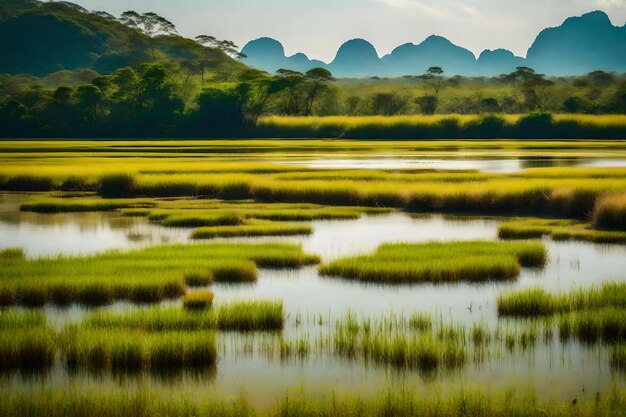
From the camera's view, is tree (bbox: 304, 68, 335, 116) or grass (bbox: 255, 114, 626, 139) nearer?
grass (bbox: 255, 114, 626, 139)

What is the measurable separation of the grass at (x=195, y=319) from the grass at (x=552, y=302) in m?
3.71

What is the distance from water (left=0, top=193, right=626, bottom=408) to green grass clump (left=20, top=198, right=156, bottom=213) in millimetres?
4487

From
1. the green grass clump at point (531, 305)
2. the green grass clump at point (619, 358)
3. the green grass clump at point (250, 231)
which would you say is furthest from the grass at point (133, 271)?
the green grass clump at point (619, 358)

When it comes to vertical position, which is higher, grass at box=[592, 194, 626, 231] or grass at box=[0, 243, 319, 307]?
grass at box=[592, 194, 626, 231]

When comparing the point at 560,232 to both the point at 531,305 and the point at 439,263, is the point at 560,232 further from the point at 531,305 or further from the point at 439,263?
the point at 531,305

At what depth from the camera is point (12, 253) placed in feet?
56.4

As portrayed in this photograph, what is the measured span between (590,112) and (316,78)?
1429 inches

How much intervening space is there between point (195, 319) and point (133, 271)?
3727 millimetres

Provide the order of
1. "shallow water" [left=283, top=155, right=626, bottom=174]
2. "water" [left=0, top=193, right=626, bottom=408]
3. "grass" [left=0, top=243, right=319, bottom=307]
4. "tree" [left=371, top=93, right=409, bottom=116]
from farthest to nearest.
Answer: "tree" [left=371, top=93, right=409, bottom=116], "shallow water" [left=283, top=155, right=626, bottom=174], "grass" [left=0, top=243, right=319, bottom=307], "water" [left=0, top=193, right=626, bottom=408]

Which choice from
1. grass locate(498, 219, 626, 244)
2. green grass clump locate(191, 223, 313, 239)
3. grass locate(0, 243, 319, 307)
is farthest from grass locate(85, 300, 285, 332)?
grass locate(498, 219, 626, 244)

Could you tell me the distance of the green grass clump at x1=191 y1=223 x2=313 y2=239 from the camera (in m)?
20.2

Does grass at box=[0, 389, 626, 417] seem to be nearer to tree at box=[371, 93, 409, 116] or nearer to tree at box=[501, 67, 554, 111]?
tree at box=[501, 67, 554, 111]

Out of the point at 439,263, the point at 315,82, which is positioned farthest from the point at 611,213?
the point at 315,82

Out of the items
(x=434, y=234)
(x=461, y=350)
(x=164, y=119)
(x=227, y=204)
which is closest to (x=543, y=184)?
(x=434, y=234)
